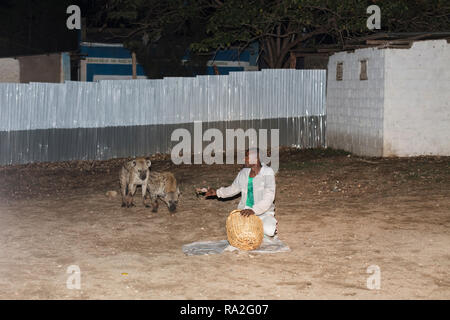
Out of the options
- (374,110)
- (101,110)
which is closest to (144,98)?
(101,110)

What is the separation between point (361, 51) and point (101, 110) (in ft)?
22.1

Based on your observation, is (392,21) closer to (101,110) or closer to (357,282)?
(101,110)

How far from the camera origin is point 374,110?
1574cm

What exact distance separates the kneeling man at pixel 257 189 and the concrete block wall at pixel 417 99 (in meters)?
7.72

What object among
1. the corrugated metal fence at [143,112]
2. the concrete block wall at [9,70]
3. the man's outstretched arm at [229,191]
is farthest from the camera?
the concrete block wall at [9,70]

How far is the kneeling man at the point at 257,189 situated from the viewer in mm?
8305

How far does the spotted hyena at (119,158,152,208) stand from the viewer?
10992 mm

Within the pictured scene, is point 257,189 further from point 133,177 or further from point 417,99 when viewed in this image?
point 417,99

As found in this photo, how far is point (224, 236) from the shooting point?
9.24 m

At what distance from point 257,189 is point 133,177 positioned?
3.49 metres
